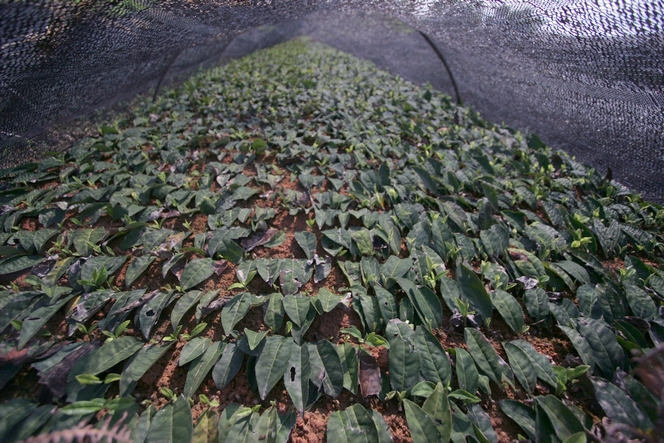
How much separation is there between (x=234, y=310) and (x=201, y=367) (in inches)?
12.5

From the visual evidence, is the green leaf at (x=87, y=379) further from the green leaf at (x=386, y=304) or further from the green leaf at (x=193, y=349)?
the green leaf at (x=386, y=304)

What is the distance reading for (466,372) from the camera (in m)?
1.51

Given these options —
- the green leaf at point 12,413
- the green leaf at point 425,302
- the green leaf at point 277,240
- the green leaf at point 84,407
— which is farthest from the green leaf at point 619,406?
the green leaf at point 12,413

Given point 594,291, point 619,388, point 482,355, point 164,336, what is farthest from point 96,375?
point 594,291

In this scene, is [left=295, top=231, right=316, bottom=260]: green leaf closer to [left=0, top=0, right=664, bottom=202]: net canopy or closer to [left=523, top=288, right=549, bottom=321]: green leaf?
[left=523, top=288, right=549, bottom=321]: green leaf

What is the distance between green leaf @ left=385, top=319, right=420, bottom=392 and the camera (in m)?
1.48

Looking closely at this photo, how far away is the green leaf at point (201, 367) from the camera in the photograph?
1.46 m

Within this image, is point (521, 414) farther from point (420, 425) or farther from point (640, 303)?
point (640, 303)

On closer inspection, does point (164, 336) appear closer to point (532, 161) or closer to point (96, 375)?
point (96, 375)

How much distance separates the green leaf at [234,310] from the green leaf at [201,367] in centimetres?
9

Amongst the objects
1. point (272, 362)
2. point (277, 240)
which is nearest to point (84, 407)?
point (272, 362)

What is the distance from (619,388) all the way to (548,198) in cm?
171

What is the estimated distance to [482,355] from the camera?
5.23ft

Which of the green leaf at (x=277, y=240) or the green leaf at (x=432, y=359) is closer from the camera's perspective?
the green leaf at (x=432, y=359)
